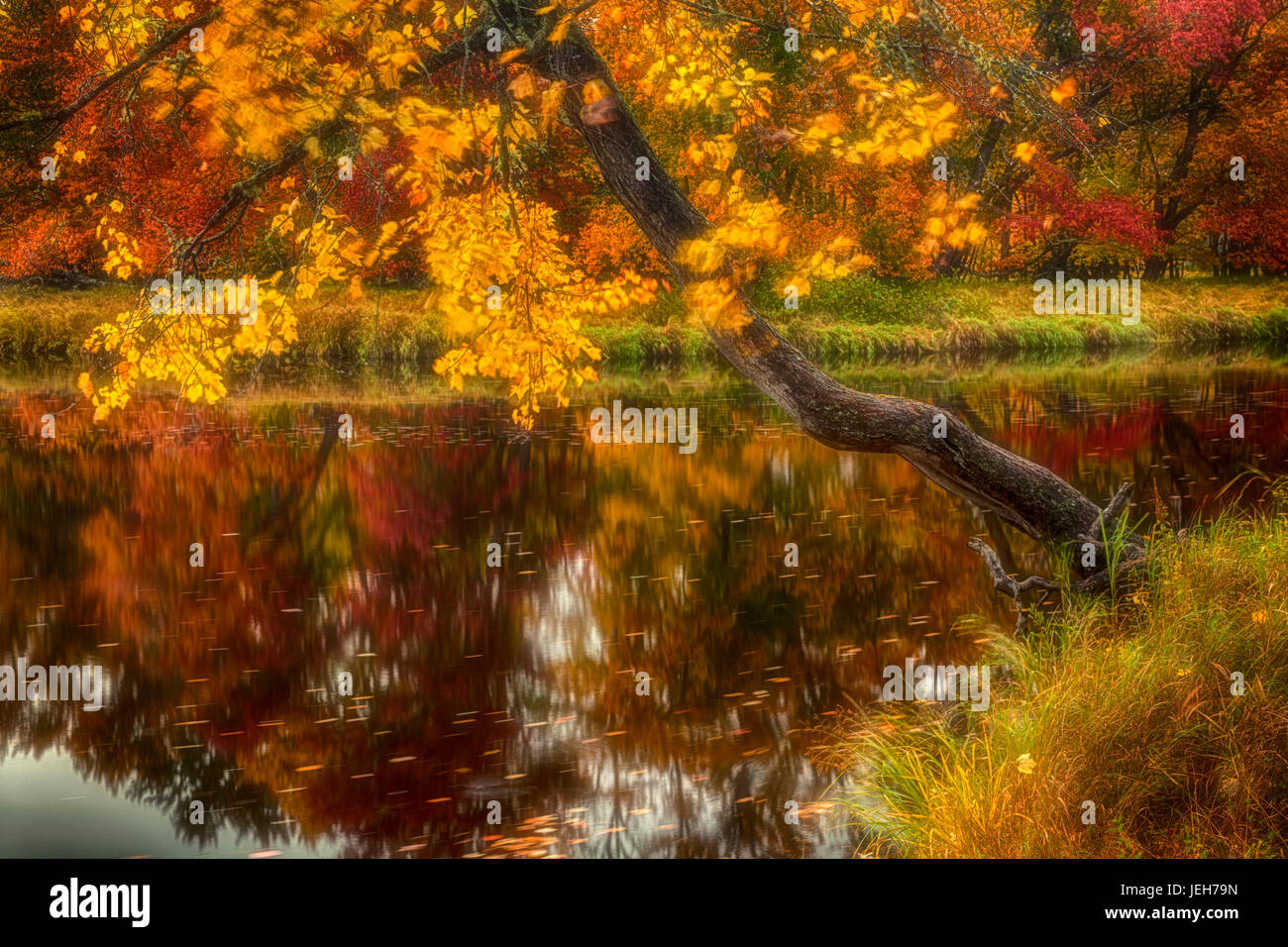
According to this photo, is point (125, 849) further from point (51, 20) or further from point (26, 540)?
point (51, 20)

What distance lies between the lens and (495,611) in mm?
10414

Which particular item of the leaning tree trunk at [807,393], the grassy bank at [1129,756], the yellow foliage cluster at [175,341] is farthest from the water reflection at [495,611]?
the yellow foliage cluster at [175,341]

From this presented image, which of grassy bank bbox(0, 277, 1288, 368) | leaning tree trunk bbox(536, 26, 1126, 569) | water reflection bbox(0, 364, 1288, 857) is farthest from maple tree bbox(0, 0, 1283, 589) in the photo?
grassy bank bbox(0, 277, 1288, 368)

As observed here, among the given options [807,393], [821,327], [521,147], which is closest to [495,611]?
[807,393]

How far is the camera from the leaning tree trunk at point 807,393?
26.0 feet

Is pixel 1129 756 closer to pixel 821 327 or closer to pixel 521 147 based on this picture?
pixel 521 147

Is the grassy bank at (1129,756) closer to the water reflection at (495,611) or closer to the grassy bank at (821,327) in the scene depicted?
the water reflection at (495,611)

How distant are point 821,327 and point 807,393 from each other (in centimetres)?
1855

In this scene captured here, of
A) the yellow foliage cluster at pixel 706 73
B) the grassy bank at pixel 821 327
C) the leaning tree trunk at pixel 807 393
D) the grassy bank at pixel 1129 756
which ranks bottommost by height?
the grassy bank at pixel 1129 756

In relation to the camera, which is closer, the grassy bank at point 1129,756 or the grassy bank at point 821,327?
the grassy bank at point 1129,756

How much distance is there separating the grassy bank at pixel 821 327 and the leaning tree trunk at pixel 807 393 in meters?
17.4

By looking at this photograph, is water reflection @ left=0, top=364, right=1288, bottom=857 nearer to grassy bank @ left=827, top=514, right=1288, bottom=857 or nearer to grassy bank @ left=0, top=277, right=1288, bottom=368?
grassy bank @ left=827, top=514, right=1288, bottom=857

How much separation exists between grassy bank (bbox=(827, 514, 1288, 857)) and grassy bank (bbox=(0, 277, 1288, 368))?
19.2 metres

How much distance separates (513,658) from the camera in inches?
363
